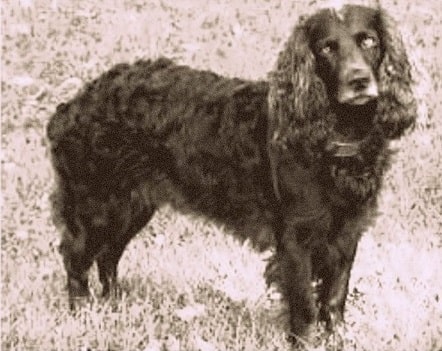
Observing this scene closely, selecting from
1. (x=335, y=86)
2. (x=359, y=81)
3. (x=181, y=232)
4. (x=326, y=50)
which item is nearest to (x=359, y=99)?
(x=359, y=81)

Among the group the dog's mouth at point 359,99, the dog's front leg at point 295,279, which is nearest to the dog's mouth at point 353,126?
the dog's mouth at point 359,99

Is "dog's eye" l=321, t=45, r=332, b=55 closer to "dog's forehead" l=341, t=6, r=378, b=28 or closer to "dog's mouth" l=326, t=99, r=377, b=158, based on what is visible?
"dog's forehead" l=341, t=6, r=378, b=28

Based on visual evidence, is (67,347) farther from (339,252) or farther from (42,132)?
(42,132)

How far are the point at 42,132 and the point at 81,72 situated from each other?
1.05 meters

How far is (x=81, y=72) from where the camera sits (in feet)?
28.5

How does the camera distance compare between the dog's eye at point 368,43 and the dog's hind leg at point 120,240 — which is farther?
the dog's hind leg at point 120,240

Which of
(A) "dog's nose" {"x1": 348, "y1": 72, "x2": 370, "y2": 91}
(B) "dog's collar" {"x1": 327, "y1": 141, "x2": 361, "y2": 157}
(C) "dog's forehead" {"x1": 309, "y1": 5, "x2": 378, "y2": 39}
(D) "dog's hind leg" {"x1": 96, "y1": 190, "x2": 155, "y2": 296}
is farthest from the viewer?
(D) "dog's hind leg" {"x1": 96, "y1": 190, "x2": 155, "y2": 296}

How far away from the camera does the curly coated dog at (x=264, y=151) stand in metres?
4.80

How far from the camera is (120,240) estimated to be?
18.9 ft

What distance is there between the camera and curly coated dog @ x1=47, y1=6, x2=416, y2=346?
15.8ft

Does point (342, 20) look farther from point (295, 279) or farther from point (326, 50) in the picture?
point (295, 279)

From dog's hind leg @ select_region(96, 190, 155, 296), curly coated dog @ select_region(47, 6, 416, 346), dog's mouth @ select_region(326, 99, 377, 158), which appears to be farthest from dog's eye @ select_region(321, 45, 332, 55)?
dog's hind leg @ select_region(96, 190, 155, 296)

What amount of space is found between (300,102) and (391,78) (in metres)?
0.45

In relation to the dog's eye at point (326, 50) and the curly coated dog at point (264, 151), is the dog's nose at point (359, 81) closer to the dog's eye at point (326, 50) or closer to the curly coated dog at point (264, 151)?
the curly coated dog at point (264, 151)
